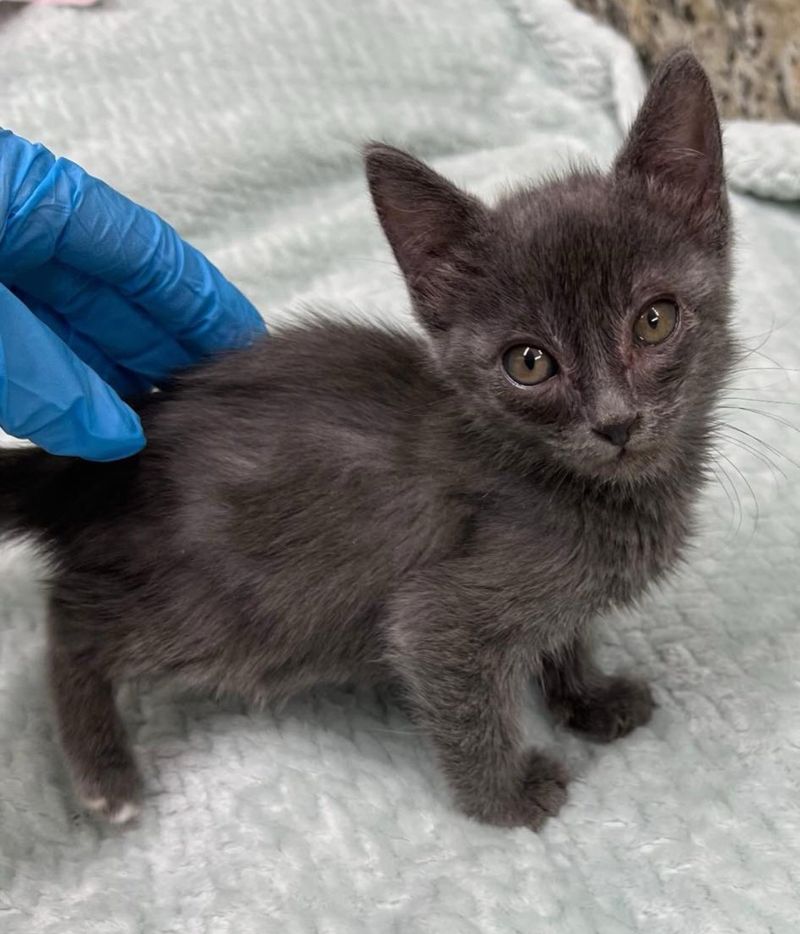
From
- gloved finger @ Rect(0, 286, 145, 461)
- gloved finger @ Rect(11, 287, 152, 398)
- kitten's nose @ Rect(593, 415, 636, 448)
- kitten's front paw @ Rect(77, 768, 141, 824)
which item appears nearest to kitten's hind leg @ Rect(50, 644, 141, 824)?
kitten's front paw @ Rect(77, 768, 141, 824)

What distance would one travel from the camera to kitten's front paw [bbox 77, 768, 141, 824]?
50.1 inches

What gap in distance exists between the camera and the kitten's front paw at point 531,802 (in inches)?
51.3

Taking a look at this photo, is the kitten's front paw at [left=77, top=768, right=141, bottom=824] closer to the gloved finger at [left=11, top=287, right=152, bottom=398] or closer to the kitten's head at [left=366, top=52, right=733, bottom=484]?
the gloved finger at [left=11, top=287, right=152, bottom=398]

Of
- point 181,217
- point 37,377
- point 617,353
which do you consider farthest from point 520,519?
point 181,217

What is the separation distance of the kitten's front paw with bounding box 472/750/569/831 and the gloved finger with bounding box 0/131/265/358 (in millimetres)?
677

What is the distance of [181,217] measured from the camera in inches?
87.0

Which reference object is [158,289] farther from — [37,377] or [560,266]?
[560,266]

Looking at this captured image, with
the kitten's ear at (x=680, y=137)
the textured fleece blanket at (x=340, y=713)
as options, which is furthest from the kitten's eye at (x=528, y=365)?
the textured fleece blanket at (x=340, y=713)

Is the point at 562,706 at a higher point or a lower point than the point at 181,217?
lower

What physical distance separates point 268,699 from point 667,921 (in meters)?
0.53

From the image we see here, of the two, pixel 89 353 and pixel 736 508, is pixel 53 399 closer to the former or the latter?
pixel 89 353

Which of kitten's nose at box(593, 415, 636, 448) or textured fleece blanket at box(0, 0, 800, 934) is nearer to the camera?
kitten's nose at box(593, 415, 636, 448)

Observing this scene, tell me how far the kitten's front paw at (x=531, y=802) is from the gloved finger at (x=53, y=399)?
2.01ft

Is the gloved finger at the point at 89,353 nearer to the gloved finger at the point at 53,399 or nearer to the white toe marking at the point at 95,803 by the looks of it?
the gloved finger at the point at 53,399
